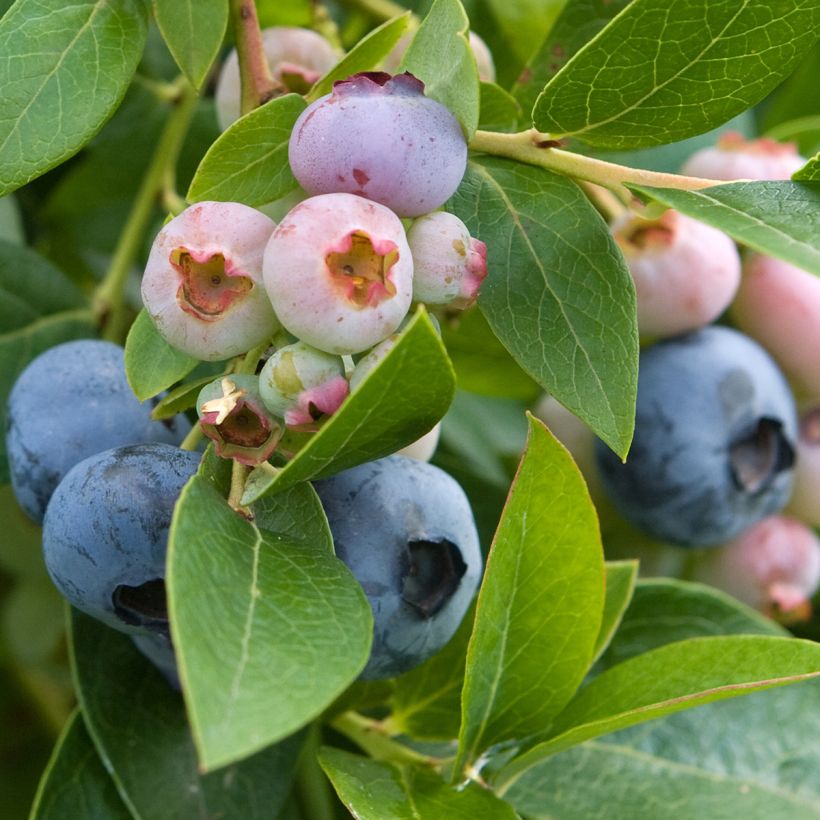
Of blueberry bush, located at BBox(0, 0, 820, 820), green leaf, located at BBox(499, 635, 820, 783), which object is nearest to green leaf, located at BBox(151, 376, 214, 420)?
blueberry bush, located at BBox(0, 0, 820, 820)

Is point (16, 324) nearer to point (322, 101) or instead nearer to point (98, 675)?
point (98, 675)

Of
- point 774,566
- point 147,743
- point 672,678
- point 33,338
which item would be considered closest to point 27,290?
point 33,338

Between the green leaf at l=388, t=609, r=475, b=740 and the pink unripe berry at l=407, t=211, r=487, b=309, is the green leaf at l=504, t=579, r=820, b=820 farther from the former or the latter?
the pink unripe berry at l=407, t=211, r=487, b=309

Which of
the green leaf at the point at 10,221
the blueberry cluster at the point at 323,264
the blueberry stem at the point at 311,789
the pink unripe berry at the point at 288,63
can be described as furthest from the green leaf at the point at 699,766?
the green leaf at the point at 10,221

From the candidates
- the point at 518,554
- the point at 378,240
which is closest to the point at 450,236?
the point at 378,240

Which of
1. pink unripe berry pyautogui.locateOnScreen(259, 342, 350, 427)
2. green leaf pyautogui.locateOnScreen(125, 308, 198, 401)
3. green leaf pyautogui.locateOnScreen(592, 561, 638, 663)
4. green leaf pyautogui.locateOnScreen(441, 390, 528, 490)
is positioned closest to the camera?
pink unripe berry pyautogui.locateOnScreen(259, 342, 350, 427)

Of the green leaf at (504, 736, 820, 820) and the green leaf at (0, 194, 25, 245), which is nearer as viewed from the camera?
the green leaf at (504, 736, 820, 820)
